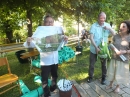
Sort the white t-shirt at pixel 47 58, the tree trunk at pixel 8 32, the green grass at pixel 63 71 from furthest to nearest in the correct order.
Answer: the tree trunk at pixel 8 32
the green grass at pixel 63 71
the white t-shirt at pixel 47 58

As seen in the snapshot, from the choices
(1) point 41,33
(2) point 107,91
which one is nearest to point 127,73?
(2) point 107,91

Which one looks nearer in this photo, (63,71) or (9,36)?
(63,71)

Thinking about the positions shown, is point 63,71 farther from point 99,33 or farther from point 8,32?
point 8,32

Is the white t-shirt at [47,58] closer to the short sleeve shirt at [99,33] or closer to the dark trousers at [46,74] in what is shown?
the dark trousers at [46,74]

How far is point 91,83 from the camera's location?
3227mm

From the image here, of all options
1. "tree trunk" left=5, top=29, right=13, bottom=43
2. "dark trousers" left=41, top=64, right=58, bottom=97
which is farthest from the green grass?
"tree trunk" left=5, top=29, right=13, bottom=43

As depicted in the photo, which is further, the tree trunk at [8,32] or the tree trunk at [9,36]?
the tree trunk at [9,36]

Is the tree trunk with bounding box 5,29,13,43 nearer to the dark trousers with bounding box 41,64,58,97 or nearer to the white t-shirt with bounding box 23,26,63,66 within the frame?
the dark trousers with bounding box 41,64,58,97

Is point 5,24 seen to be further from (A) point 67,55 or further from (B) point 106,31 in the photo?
(B) point 106,31

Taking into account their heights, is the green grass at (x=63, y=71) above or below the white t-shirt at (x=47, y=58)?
below

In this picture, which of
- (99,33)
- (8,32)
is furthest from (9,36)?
(99,33)

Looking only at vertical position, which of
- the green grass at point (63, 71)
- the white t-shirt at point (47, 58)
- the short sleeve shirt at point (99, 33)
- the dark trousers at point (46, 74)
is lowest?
the green grass at point (63, 71)

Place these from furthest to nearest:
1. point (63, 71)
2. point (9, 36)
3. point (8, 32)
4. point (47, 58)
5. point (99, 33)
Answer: point (9, 36) < point (8, 32) < point (63, 71) < point (99, 33) < point (47, 58)

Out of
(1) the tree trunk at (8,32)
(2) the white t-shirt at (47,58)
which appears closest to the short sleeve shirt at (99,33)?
(2) the white t-shirt at (47,58)
